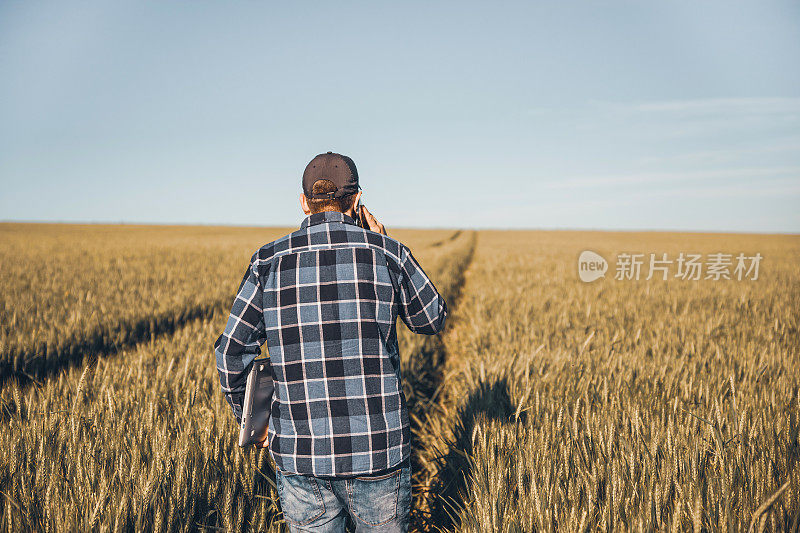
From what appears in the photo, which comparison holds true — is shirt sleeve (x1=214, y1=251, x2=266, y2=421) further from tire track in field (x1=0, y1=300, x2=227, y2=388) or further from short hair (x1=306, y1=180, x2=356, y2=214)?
tire track in field (x1=0, y1=300, x2=227, y2=388)

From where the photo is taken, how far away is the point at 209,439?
2496 millimetres

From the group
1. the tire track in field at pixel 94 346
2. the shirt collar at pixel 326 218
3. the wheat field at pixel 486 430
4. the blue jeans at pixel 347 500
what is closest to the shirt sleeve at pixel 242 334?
the shirt collar at pixel 326 218

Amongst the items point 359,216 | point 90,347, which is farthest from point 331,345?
point 90,347

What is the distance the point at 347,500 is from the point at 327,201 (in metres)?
1.04

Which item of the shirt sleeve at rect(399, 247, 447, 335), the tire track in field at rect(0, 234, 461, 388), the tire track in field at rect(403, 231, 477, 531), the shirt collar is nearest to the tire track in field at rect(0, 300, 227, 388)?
the tire track in field at rect(0, 234, 461, 388)

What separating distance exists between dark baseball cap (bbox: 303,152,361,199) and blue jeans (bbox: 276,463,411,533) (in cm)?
97

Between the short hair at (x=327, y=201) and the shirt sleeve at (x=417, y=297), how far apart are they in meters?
0.26

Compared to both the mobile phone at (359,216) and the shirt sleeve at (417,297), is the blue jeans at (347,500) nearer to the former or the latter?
the shirt sleeve at (417,297)

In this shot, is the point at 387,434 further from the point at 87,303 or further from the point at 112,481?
the point at 87,303

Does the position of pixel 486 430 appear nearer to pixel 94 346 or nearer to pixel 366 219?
pixel 366 219

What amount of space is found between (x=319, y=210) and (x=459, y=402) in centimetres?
260

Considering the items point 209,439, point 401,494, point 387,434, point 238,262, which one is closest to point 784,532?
point 401,494

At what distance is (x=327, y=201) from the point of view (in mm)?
1567

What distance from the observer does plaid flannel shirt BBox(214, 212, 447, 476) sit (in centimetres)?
150
